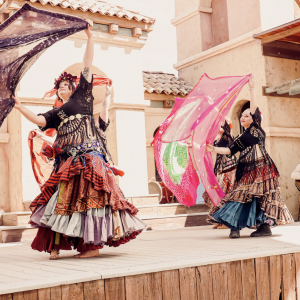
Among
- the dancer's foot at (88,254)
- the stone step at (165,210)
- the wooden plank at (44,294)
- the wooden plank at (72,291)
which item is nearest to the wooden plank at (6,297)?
the wooden plank at (44,294)

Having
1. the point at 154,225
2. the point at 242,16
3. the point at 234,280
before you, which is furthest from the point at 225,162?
the point at 242,16

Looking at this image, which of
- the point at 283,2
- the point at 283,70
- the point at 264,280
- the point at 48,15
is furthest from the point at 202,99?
the point at 283,2

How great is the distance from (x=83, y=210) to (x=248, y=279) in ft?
5.00

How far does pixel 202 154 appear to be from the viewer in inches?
255

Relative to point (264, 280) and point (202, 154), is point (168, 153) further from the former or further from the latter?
point (264, 280)

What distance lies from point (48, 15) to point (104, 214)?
1974mm

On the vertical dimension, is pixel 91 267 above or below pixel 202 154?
below

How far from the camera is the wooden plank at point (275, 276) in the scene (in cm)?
396

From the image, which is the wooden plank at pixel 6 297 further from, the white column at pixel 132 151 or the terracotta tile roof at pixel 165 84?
the terracotta tile roof at pixel 165 84

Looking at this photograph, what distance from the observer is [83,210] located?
416cm

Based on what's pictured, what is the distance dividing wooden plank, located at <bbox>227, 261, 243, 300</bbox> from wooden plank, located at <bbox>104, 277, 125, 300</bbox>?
3.14ft

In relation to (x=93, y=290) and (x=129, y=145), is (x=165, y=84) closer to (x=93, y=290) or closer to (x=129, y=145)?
(x=129, y=145)

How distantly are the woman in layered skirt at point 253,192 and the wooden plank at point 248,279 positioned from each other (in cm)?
178

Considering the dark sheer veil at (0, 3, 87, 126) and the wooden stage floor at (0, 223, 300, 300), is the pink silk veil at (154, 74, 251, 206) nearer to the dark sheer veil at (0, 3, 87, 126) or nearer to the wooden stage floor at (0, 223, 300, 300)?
the wooden stage floor at (0, 223, 300, 300)
